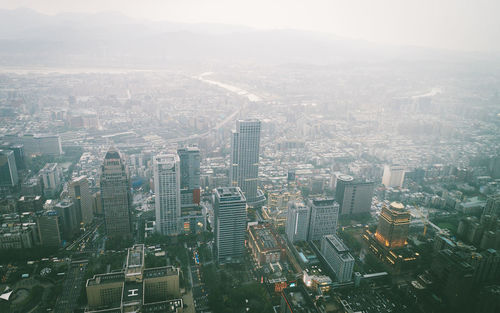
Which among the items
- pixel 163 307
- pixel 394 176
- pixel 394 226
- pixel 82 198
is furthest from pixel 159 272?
pixel 394 176

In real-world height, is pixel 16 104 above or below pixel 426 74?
below

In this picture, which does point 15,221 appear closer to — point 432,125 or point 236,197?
point 236,197

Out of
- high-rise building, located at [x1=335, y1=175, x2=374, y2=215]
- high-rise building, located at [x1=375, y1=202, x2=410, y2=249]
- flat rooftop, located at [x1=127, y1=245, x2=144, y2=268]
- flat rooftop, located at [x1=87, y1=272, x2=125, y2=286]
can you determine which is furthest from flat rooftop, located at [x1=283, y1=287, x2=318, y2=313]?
high-rise building, located at [x1=335, y1=175, x2=374, y2=215]

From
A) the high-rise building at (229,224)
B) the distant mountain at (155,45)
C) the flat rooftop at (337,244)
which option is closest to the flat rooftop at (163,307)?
the high-rise building at (229,224)

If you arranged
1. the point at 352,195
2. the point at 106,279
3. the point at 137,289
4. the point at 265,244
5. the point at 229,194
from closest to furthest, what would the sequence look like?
the point at 137,289
the point at 106,279
the point at 229,194
the point at 265,244
the point at 352,195

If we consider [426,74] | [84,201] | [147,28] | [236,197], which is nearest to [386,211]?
[236,197]

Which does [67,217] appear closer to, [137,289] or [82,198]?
[82,198]

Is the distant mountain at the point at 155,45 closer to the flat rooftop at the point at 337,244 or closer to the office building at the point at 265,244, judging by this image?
the flat rooftop at the point at 337,244

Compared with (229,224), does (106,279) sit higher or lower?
lower
